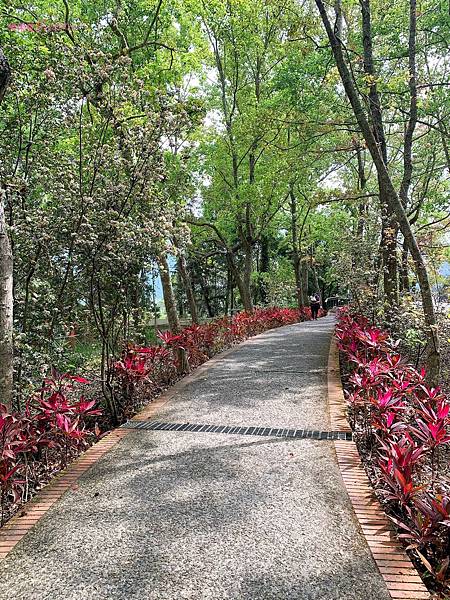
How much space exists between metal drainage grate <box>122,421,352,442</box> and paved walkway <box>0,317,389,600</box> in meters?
0.12

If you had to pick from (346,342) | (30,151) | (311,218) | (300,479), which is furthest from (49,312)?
(311,218)

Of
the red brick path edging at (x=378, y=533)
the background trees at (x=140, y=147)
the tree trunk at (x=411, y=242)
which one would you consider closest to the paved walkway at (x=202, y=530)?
the red brick path edging at (x=378, y=533)

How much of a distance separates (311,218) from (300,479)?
16.5 meters

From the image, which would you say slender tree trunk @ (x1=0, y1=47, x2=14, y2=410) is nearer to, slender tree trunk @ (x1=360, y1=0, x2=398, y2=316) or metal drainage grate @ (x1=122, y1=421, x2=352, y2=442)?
metal drainage grate @ (x1=122, y1=421, x2=352, y2=442)

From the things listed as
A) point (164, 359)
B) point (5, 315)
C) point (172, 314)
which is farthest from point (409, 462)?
point (172, 314)

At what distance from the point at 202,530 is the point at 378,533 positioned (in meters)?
0.99

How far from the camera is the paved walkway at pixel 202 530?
2.12 metres

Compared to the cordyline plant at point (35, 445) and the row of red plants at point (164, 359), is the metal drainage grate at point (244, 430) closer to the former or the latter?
the row of red plants at point (164, 359)

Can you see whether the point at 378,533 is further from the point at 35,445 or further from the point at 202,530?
the point at 35,445

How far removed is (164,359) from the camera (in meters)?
6.49

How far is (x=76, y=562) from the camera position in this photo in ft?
7.67

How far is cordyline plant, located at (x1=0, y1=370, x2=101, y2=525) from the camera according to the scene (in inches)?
116

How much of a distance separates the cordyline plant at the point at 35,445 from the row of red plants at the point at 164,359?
112 centimetres

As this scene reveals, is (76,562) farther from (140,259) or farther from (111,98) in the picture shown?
(111,98)
